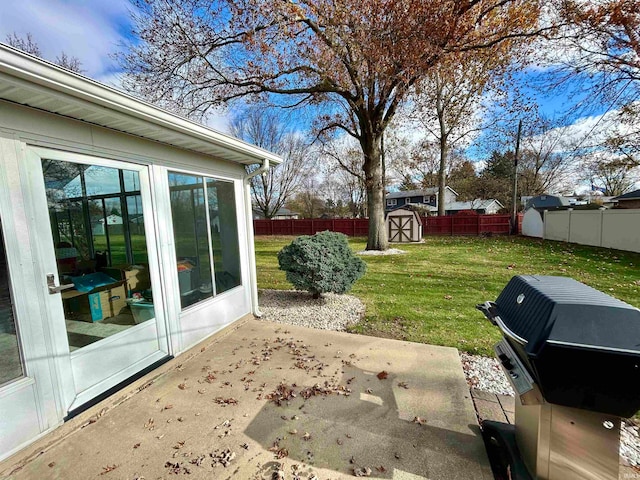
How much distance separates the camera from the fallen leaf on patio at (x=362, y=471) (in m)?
1.71

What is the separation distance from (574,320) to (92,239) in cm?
350

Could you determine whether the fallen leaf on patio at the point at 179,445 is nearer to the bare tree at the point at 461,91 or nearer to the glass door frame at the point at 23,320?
the glass door frame at the point at 23,320

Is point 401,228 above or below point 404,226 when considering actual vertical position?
below

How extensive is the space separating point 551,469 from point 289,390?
6.12ft

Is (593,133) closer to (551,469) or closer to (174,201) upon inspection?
(551,469)

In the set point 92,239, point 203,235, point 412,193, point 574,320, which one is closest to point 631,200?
point 574,320

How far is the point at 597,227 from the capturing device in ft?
35.6

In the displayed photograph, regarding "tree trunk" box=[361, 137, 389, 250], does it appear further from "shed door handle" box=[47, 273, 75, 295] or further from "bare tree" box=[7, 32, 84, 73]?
"bare tree" box=[7, 32, 84, 73]

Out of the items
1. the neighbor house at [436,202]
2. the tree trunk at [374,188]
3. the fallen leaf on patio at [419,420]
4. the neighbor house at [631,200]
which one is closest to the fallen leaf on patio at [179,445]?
the fallen leaf on patio at [419,420]

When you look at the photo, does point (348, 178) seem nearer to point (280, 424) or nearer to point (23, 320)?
Result: point (280, 424)

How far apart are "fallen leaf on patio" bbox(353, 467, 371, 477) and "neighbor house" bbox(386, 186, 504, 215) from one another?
28.7 metres

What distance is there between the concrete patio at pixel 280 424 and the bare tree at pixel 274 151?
1833 centimetres

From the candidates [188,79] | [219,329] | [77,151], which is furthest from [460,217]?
[77,151]

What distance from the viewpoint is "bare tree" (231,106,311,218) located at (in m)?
20.5
